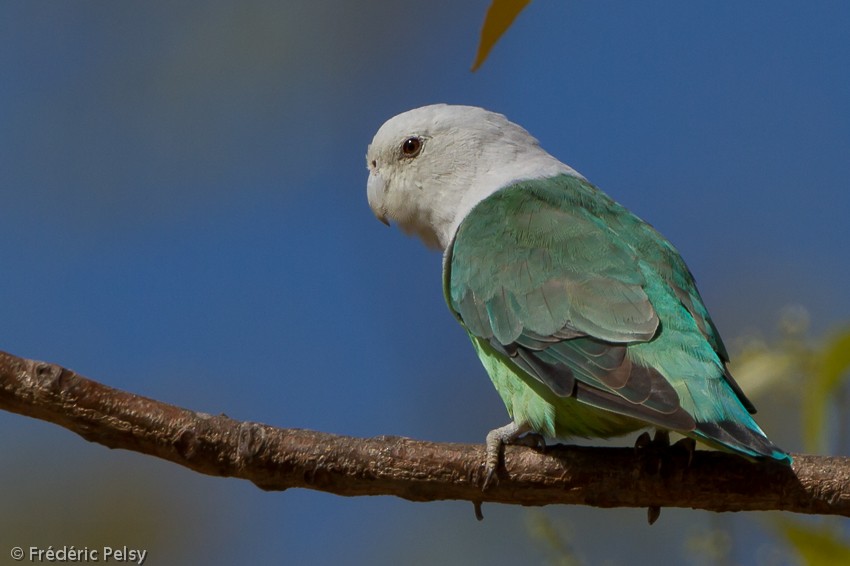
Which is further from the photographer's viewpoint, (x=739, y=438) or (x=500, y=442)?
(x=500, y=442)

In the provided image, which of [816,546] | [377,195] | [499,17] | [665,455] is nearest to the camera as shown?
[499,17]

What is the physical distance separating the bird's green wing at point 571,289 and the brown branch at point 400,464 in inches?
11.2

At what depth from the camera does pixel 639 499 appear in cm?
332

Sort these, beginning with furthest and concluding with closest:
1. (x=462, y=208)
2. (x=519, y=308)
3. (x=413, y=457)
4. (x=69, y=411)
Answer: (x=462, y=208), (x=519, y=308), (x=413, y=457), (x=69, y=411)

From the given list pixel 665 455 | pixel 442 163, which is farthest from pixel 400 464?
pixel 442 163

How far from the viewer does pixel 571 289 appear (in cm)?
368

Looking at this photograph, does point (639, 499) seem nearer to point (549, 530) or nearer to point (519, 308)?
point (549, 530)

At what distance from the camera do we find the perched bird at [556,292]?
10.5ft

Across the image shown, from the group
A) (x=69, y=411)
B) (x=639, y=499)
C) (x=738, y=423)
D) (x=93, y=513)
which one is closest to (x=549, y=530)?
(x=639, y=499)

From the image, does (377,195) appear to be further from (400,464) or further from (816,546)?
(816,546)

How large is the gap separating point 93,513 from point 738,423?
4676mm

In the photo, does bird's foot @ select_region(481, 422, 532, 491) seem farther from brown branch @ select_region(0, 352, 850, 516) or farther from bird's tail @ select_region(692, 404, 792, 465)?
bird's tail @ select_region(692, 404, 792, 465)

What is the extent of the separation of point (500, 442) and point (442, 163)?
1767 mm

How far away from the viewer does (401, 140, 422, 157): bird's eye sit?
4883mm
